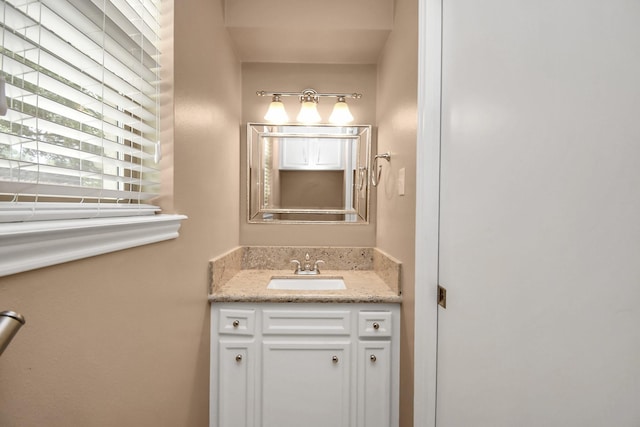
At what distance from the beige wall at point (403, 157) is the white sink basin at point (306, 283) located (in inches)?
14.9

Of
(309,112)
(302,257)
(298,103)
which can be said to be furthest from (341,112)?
(302,257)

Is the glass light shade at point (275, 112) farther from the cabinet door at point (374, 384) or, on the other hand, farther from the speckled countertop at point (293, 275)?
the cabinet door at point (374, 384)

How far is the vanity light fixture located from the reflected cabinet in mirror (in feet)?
0.25

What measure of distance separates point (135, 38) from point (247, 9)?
36.1 inches

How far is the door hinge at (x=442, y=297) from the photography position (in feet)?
3.47

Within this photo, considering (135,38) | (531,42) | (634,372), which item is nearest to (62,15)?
(135,38)

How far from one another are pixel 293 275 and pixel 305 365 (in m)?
0.56

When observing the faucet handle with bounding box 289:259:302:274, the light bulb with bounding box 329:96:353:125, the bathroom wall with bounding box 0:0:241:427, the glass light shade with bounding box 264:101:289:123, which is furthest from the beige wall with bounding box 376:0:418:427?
the bathroom wall with bounding box 0:0:241:427

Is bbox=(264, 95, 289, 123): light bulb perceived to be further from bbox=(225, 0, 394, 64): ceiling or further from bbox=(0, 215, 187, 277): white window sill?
bbox=(0, 215, 187, 277): white window sill

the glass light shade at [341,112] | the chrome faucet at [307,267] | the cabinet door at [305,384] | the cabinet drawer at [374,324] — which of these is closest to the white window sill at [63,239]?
the cabinet door at [305,384]

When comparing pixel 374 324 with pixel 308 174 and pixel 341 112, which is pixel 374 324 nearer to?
pixel 308 174

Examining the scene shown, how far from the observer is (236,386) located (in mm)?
1449

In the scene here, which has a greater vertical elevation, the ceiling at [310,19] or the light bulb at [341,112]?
the ceiling at [310,19]

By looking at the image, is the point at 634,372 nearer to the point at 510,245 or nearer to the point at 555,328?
the point at 555,328
